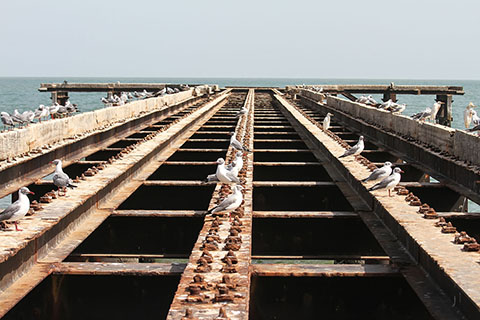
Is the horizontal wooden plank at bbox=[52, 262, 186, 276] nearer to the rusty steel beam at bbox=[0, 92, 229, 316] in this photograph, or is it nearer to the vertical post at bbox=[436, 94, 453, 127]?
the rusty steel beam at bbox=[0, 92, 229, 316]

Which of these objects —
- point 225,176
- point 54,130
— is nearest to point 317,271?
point 225,176

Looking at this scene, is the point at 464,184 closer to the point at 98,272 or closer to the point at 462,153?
the point at 462,153

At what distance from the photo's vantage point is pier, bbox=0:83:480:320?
5.59m

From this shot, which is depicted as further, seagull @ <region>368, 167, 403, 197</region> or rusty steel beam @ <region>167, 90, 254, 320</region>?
seagull @ <region>368, 167, 403, 197</region>

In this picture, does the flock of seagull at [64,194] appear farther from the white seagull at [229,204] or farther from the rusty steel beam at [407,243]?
the rusty steel beam at [407,243]

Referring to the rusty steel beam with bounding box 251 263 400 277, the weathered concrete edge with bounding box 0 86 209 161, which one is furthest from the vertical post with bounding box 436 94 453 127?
the rusty steel beam with bounding box 251 263 400 277

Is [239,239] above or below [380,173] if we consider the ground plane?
below

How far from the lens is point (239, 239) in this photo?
639 cm

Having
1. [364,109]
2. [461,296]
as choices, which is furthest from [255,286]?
[364,109]

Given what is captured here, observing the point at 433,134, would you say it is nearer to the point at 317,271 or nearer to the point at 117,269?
the point at 317,271

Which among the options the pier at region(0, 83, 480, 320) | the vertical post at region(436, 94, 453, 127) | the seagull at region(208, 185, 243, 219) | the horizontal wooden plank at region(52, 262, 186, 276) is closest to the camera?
the pier at region(0, 83, 480, 320)

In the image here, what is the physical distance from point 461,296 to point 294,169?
7906 mm

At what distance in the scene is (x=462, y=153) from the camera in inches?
464

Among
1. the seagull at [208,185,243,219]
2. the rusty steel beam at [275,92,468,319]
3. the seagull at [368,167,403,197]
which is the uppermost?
the seagull at [368,167,403,197]
